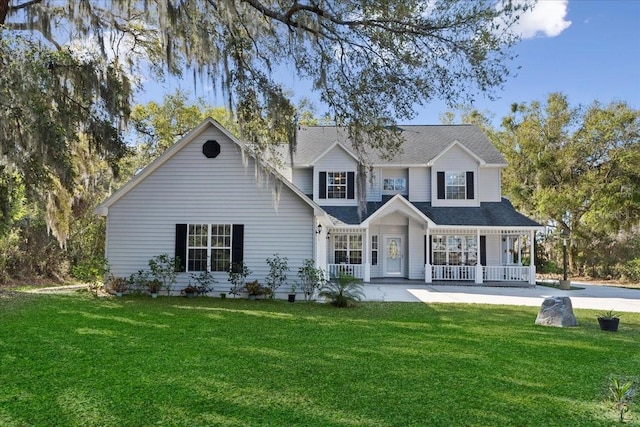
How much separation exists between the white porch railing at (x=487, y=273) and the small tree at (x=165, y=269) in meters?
10.2

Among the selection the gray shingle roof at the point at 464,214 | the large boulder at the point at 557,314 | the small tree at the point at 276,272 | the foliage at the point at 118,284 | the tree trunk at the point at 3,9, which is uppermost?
the tree trunk at the point at 3,9

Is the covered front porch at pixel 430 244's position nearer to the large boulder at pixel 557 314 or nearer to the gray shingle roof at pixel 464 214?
the gray shingle roof at pixel 464 214

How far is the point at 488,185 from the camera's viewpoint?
18.8 metres

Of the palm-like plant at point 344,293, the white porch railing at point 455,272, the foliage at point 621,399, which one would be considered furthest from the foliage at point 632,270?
the foliage at point 621,399

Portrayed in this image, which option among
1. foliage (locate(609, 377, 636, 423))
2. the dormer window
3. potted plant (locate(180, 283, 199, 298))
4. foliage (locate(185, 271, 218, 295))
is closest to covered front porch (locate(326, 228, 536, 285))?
the dormer window

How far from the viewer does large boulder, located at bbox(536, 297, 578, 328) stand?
868 centimetres

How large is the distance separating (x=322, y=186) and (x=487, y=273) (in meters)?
7.63

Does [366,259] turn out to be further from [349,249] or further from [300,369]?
[300,369]

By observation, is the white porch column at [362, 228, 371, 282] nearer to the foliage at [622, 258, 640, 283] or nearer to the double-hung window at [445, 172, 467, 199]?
the double-hung window at [445, 172, 467, 199]

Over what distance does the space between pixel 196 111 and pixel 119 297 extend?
1310 cm

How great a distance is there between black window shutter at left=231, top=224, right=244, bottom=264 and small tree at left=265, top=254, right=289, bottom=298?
0.81 metres

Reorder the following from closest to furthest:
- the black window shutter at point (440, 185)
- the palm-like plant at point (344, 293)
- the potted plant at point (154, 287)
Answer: the palm-like plant at point (344, 293) < the potted plant at point (154, 287) < the black window shutter at point (440, 185)

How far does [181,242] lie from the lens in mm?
12109

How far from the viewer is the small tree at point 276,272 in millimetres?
11838
